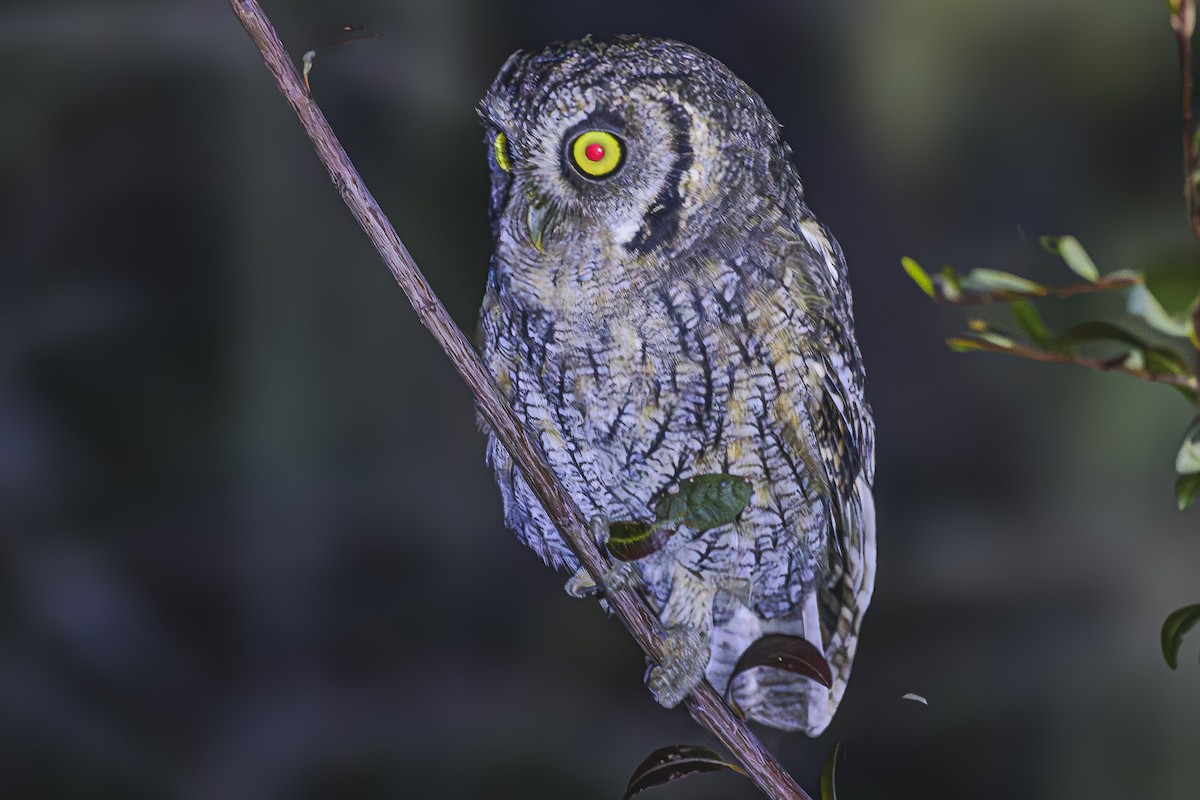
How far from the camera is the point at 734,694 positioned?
4.26 feet

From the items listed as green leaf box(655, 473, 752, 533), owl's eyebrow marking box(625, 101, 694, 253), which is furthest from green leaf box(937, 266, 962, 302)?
owl's eyebrow marking box(625, 101, 694, 253)

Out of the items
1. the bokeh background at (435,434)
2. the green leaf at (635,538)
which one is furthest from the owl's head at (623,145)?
the green leaf at (635,538)

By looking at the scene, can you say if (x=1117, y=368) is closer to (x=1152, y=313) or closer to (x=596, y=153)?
(x=1152, y=313)

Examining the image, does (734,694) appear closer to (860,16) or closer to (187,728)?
(187,728)

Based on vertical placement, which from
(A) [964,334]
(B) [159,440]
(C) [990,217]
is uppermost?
(B) [159,440]

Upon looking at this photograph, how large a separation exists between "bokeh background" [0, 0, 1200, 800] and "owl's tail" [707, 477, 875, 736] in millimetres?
36

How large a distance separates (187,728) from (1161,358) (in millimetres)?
1261

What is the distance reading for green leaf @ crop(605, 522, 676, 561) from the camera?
0.89 m

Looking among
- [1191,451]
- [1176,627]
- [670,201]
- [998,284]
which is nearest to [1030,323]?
[998,284]

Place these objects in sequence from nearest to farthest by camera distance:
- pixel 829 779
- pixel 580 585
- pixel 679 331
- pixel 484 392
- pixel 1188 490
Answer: pixel 1188 490, pixel 484 392, pixel 829 779, pixel 679 331, pixel 580 585

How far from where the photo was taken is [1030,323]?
0.55 m

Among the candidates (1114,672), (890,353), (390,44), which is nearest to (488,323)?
(390,44)

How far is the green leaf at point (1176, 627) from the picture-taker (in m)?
0.64

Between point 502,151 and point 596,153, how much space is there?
12cm
